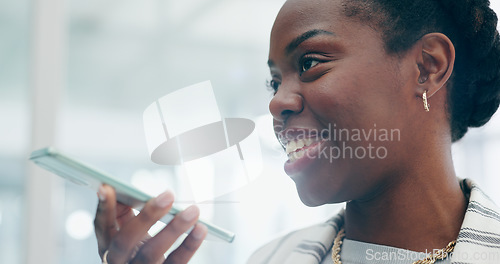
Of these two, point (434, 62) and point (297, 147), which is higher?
point (434, 62)

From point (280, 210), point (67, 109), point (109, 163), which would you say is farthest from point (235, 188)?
point (67, 109)

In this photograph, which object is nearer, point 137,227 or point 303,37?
point 137,227

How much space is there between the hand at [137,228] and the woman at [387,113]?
0.22 m

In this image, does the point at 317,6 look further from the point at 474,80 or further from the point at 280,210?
the point at 280,210

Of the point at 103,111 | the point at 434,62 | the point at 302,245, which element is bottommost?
the point at 302,245

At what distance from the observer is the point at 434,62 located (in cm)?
73

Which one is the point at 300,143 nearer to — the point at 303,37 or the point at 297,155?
the point at 297,155

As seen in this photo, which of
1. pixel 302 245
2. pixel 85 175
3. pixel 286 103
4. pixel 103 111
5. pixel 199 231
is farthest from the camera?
pixel 103 111

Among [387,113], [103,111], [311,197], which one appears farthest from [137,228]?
[103,111]

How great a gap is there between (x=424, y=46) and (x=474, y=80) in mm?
132

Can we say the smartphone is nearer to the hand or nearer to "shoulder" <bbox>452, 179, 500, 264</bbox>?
the hand

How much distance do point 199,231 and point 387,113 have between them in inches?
12.7

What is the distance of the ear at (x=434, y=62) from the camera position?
723 mm

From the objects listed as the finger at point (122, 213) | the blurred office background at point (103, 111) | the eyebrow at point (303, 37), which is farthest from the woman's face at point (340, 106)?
the blurred office background at point (103, 111)
